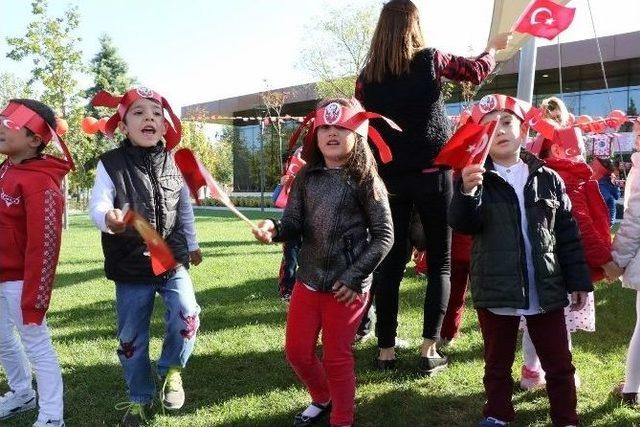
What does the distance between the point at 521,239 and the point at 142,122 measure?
2.05 m

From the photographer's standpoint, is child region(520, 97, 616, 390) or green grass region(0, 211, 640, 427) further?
green grass region(0, 211, 640, 427)

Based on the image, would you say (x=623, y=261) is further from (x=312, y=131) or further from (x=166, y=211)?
(x=166, y=211)

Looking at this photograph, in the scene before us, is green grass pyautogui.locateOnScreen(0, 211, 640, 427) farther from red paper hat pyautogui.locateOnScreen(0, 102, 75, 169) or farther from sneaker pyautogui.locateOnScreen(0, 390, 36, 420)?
red paper hat pyautogui.locateOnScreen(0, 102, 75, 169)

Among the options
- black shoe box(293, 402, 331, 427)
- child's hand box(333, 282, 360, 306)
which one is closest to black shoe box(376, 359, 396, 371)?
black shoe box(293, 402, 331, 427)

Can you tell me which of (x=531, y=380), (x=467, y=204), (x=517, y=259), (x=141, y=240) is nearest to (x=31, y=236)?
(x=141, y=240)

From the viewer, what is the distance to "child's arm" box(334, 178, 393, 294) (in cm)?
284

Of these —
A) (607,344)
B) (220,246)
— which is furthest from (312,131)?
(220,246)

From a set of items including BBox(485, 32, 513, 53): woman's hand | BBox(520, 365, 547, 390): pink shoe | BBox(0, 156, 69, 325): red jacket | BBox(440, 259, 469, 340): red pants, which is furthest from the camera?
BBox(440, 259, 469, 340): red pants

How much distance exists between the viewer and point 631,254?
3.06 m

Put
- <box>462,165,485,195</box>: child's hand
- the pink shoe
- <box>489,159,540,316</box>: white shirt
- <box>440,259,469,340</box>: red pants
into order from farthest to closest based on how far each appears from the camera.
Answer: <box>440,259,469,340</box>: red pants < the pink shoe < <box>489,159,540,316</box>: white shirt < <box>462,165,485,195</box>: child's hand

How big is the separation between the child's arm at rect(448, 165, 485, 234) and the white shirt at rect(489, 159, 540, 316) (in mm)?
202

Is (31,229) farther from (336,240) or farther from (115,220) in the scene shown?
(336,240)

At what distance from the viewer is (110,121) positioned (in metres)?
3.33

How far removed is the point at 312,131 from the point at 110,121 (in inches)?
45.8
